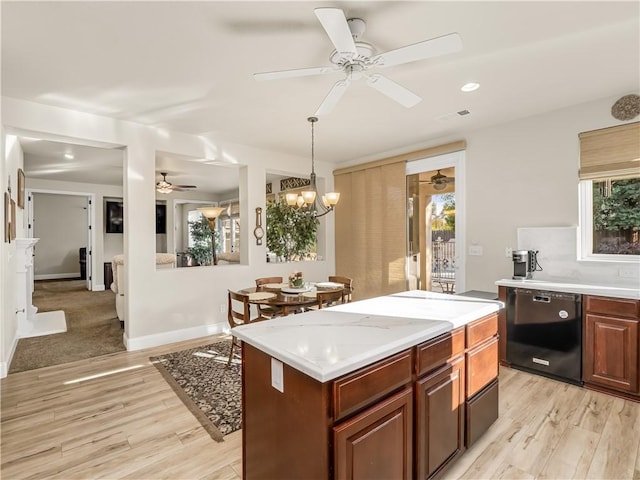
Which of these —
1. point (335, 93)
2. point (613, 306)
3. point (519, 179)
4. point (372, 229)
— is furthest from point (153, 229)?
point (613, 306)

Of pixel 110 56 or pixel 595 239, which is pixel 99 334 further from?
pixel 595 239

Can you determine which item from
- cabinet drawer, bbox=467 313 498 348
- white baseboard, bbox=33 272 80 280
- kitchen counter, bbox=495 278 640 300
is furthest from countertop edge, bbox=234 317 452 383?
white baseboard, bbox=33 272 80 280

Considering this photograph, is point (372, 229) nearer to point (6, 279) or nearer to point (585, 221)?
point (585, 221)

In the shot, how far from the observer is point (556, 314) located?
2.99 metres

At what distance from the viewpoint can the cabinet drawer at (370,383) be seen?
1.22 metres

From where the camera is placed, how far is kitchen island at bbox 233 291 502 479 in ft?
4.01

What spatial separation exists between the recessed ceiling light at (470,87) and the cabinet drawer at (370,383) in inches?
96.2

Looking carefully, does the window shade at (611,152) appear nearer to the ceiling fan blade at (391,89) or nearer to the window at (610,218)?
the window at (610,218)

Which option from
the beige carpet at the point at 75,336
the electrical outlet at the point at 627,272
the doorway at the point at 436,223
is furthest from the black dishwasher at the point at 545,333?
the beige carpet at the point at 75,336

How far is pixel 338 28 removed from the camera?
1652mm

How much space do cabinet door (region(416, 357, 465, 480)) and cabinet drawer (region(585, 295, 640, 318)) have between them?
1.79 metres

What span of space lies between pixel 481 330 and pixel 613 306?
1577 mm

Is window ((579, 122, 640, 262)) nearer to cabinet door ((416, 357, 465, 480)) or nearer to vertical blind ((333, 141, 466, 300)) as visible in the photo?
vertical blind ((333, 141, 466, 300))

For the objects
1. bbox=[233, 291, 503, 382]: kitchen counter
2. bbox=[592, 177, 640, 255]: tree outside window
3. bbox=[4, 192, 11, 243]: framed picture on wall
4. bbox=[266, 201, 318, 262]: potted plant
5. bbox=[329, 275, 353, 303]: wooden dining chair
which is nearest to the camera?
bbox=[233, 291, 503, 382]: kitchen counter
